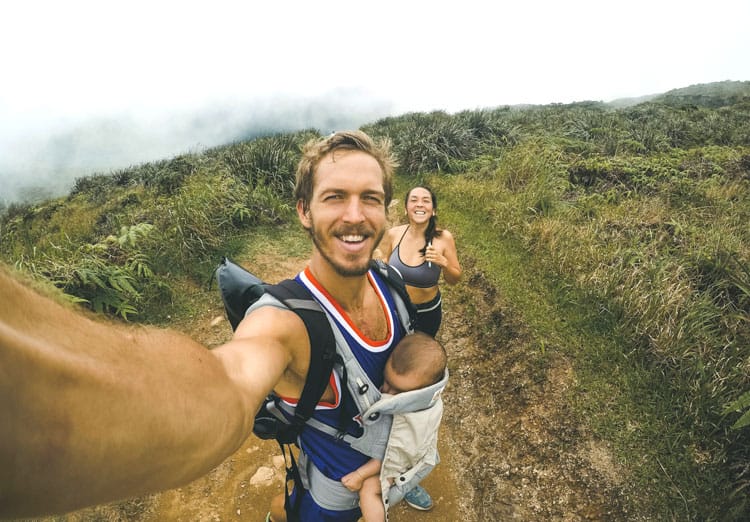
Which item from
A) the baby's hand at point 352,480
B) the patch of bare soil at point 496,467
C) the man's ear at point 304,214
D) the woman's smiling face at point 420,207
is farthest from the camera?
the woman's smiling face at point 420,207

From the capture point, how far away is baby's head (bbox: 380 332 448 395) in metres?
1.73

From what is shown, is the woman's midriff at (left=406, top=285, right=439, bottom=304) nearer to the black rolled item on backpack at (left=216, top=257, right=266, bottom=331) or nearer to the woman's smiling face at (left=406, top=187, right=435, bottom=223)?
the woman's smiling face at (left=406, top=187, right=435, bottom=223)

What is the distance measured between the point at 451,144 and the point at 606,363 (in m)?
7.89

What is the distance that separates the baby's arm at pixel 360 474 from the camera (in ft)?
5.60

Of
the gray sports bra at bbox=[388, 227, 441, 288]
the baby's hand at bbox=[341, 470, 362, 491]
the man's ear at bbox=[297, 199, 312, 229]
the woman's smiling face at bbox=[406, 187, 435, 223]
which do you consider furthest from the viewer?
the woman's smiling face at bbox=[406, 187, 435, 223]

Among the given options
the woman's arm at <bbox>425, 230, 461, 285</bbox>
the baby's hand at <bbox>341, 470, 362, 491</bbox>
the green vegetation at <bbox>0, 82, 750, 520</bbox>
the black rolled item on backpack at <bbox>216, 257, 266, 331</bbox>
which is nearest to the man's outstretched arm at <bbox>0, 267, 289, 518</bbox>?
the black rolled item on backpack at <bbox>216, 257, 266, 331</bbox>

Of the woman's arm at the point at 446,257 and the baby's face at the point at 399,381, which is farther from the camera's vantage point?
the woman's arm at the point at 446,257

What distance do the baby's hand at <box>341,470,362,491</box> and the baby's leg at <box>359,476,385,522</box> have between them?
0.05 meters

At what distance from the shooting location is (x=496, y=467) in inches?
114

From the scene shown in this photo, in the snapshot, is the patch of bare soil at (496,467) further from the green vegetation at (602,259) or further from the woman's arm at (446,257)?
the woman's arm at (446,257)

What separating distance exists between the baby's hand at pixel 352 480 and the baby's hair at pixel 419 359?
544 millimetres

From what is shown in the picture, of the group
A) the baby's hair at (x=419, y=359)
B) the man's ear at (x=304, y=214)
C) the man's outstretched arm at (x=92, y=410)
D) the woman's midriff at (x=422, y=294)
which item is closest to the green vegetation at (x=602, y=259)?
the woman's midriff at (x=422, y=294)

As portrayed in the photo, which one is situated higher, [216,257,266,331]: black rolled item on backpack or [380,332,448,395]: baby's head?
[216,257,266,331]: black rolled item on backpack

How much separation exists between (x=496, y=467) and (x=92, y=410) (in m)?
3.20
